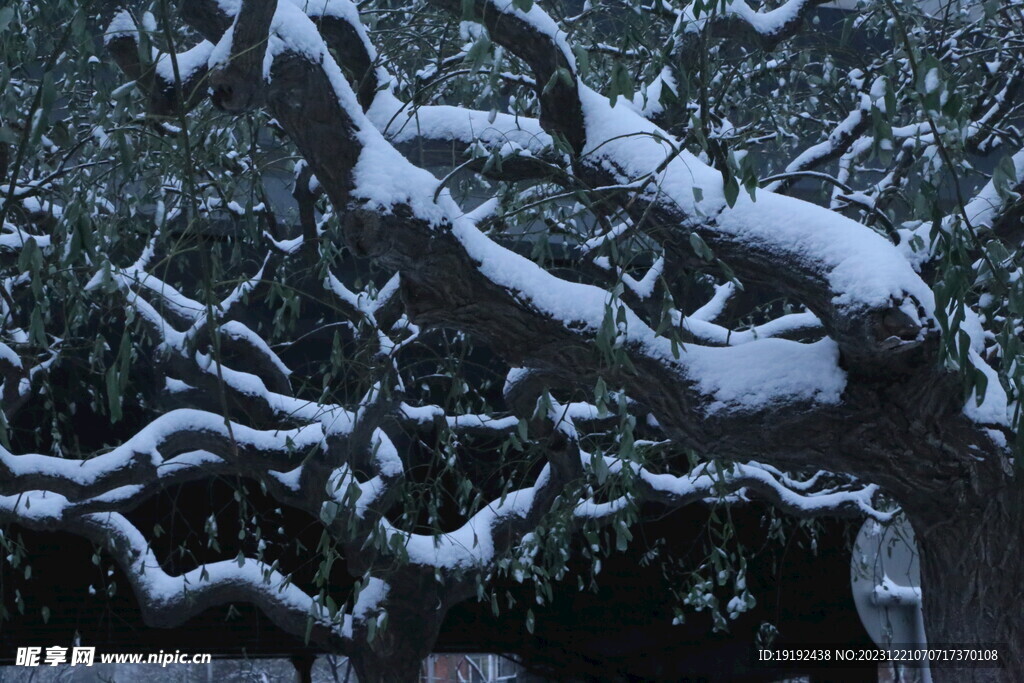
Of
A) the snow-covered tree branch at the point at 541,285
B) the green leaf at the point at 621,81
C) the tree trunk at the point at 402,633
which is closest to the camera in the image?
the green leaf at the point at 621,81

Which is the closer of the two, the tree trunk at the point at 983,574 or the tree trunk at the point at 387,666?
the tree trunk at the point at 983,574

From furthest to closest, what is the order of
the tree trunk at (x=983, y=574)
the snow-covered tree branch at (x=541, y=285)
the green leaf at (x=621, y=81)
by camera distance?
1. the tree trunk at (x=983, y=574)
2. the snow-covered tree branch at (x=541, y=285)
3. the green leaf at (x=621, y=81)

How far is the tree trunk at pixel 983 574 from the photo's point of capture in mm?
3611

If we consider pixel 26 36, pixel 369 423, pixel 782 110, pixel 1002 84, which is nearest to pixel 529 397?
pixel 369 423

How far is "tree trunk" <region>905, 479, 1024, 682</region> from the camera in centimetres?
361

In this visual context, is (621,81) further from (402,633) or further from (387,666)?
(387,666)

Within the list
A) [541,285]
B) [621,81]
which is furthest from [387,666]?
[621,81]

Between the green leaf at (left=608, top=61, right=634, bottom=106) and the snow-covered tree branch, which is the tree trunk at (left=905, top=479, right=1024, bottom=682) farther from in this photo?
the green leaf at (left=608, top=61, right=634, bottom=106)

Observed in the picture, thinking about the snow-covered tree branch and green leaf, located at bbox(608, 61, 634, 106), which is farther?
the snow-covered tree branch

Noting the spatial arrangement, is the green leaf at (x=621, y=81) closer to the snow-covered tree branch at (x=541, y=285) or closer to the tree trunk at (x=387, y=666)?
the snow-covered tree branch at (x=541, y=285)

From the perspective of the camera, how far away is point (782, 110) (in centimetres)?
749

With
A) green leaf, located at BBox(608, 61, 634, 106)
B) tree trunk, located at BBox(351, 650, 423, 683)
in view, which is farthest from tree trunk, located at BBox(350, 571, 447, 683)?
green leaf, located at BBox(608, 61, 634, 106)

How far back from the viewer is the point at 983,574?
367 cm

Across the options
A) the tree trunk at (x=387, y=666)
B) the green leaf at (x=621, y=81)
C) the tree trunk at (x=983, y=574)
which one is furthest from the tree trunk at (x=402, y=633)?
the green leaf at (x=621, y=81)
